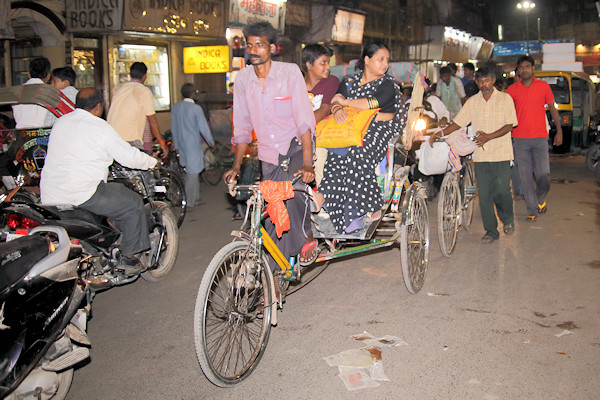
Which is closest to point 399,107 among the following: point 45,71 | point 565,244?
Result: point 565,244

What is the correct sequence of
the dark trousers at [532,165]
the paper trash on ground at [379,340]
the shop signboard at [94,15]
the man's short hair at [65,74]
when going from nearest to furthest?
the paper trash on ground at [379,340] < the man's short hair at [65,74] < the dark trousers at [532,165] < the shop signboard at [94,15]

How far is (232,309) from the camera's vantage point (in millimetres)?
3895

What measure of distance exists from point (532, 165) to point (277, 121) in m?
5.57

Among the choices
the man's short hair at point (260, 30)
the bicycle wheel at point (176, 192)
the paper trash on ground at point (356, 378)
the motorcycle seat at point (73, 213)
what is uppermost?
the man's short hair at point (260, 30)

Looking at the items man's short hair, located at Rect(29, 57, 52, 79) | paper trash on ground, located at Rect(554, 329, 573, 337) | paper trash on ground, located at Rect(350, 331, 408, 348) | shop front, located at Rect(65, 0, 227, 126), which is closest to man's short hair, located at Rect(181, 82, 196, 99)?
man's short hair, located at Rect(29, 57, 52, 79)

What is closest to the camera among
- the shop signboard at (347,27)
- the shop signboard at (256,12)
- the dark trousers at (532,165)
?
the dark trousers at (532,165)

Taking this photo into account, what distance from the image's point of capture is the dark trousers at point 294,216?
450 centimetres

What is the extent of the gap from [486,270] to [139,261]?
3.54 meters

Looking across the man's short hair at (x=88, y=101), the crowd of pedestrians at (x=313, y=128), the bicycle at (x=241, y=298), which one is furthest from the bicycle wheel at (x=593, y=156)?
the man's short hair at (x=88, y=101)

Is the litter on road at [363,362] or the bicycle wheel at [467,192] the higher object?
the bicycle wheel at [467,192]

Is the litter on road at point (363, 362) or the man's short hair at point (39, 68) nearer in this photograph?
the litter on road at point (363, 362)

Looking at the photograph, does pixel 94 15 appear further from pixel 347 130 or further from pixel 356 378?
pixel 356 378

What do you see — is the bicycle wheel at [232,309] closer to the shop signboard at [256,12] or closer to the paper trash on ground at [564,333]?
the paper trash on ground at [564,333]

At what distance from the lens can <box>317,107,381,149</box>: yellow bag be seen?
5.06 m
